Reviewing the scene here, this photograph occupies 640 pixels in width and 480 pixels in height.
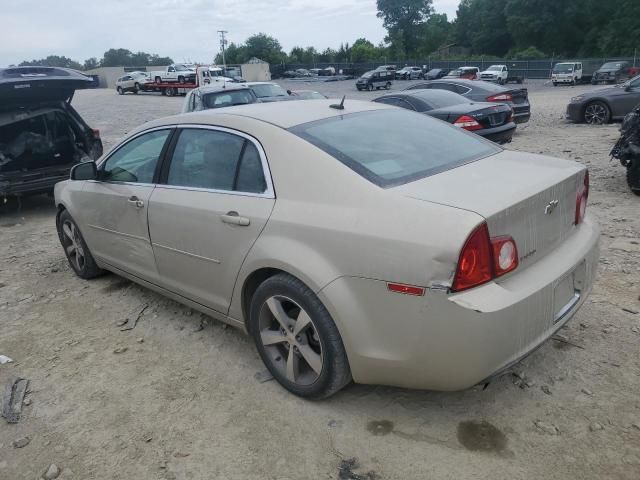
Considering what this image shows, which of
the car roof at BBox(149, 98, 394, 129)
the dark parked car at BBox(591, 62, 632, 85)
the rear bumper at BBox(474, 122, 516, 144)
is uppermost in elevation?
the car roof at BBox(149, 98, 394, 129)

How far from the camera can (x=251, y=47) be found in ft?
326

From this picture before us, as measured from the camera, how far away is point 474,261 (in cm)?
229

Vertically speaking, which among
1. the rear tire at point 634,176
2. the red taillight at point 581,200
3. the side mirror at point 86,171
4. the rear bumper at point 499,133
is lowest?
the rear tire at point 634,176

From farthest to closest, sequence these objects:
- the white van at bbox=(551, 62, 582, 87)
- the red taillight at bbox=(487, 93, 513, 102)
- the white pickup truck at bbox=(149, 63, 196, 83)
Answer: the white pickup truck at bbox=(149, 63, 196, 83)
the white van at bbox=(551, 62, 582, 87)
the red taillight at bbox=(487, 93, 513, 102)

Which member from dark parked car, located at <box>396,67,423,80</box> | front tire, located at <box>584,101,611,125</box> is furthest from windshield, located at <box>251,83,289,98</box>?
dark parked car, located at <box>396,67,423,80</box>

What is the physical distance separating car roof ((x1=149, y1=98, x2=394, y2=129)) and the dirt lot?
1.49 metres

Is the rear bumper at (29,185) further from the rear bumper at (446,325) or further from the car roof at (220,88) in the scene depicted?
the rear bumper at (446,325)

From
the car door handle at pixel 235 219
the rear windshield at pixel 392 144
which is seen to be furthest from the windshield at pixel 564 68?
the car door handle at pixel 235 219

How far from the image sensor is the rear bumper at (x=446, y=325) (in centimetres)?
229

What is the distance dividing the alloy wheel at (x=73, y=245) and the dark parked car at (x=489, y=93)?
869 centimetres

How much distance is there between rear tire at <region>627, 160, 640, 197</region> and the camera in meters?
6.56

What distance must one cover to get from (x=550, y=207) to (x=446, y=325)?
910 mm

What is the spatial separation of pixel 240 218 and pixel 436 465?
1610mm

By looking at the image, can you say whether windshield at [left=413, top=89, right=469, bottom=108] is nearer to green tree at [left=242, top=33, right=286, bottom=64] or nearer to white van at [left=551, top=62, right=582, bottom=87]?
white van at [left=551, top=62, right=582, bottom=87]
